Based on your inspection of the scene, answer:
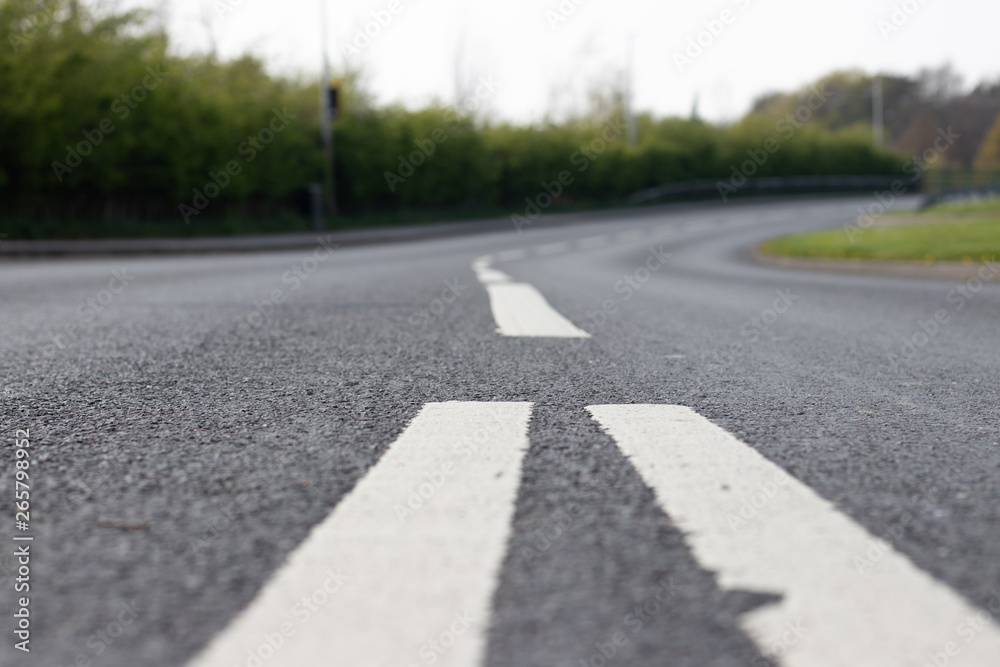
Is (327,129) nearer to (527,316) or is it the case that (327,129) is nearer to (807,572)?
(527,316)

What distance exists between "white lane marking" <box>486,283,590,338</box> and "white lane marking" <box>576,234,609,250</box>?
11309 mm

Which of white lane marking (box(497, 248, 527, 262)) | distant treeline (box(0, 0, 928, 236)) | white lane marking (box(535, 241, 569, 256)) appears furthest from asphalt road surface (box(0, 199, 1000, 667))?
distant treeline (box(0, 0, 928, 236))

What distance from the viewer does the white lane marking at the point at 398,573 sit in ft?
4.11

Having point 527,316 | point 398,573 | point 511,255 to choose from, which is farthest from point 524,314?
point 511,255

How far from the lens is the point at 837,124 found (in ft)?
293

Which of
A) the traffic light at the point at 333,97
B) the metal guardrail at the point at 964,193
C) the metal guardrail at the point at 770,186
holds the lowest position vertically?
the metal guardrail at the point at 964,193

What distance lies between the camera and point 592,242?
20562 mm

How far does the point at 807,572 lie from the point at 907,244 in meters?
13.9

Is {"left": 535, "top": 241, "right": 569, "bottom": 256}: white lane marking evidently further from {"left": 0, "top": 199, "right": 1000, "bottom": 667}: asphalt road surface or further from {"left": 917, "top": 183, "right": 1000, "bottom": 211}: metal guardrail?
{"left": 0, "top": 199, "right": 1000, "bottom": 667}: asphalt road surface

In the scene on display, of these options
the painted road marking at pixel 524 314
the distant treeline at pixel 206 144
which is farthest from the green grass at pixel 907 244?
the distant treeline at pixel 206 144

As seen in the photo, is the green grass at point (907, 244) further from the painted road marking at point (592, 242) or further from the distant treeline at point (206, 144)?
the distant treeline at point (206, 144)

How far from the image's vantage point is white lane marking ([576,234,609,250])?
765 inches

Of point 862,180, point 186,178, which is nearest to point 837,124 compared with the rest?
point 862,180

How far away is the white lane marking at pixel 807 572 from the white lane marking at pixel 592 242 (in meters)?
17.0
